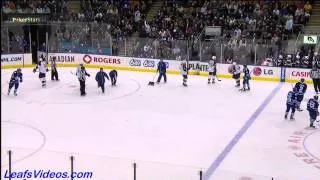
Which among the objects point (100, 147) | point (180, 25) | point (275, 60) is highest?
point (180, 25)

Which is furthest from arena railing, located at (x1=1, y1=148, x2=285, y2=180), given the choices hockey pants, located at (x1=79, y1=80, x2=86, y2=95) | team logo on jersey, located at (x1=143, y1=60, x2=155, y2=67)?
team logo on jersey, located at (x1=143, y1=60, x2=155, y2=67)

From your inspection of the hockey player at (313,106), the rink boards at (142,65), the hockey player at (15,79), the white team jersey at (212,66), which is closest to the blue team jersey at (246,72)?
the white team jersey at (212,66)

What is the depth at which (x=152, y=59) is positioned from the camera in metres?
20.0

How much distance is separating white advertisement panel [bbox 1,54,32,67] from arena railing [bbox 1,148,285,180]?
39.5 ft

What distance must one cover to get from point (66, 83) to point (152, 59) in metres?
4.25

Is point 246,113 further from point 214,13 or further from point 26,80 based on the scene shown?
point 214,13

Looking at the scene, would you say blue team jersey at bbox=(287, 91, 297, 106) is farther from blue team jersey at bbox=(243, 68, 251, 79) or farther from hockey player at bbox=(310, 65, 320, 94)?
hockey player at bbox=(310, 65, 320, 94)

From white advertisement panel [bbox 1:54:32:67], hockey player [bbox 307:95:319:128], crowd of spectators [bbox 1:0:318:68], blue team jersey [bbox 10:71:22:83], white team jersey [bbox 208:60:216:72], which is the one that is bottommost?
hockey player [bbox 307:95:319:128]

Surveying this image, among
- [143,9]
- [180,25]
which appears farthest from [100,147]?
[143,9]

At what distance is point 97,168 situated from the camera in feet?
24.1

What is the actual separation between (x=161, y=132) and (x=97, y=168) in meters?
3.77

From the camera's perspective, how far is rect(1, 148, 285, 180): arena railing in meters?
6.41

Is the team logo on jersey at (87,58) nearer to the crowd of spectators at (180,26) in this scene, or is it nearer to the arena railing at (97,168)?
the crowd of spectators at (180,26)

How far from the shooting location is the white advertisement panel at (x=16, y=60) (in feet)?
66.4
